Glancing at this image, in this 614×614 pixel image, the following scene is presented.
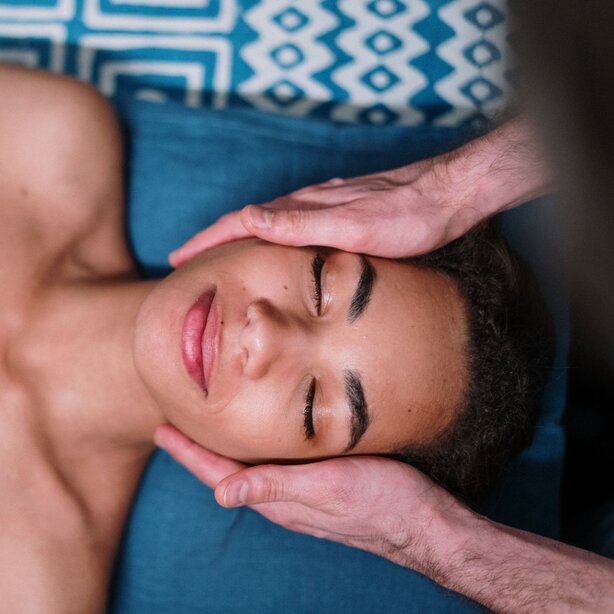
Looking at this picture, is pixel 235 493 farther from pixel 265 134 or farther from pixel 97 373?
pixel 265 134

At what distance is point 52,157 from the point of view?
1.63m

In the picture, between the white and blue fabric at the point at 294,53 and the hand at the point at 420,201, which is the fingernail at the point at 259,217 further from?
the white and blue fabric at the point at 294,53

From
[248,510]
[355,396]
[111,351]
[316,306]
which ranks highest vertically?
[316,306]

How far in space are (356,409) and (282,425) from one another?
0.14 metres

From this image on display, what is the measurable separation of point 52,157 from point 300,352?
82 centimetres

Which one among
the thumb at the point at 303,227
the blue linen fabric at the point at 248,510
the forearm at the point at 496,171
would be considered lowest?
the blue linen fabric at the point at 248,510

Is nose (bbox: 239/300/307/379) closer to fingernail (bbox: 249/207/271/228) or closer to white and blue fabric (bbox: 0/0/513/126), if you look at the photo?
fingernail (bbox: 249/207/271/228)

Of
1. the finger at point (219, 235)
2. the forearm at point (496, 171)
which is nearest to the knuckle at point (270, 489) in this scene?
the finger at point (219, 235)

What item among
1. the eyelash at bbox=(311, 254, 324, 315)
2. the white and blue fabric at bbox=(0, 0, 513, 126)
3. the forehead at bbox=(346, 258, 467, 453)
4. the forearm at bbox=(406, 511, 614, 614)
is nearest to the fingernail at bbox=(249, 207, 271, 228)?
the eyelash at bbox=(311, 254, 324, 315)

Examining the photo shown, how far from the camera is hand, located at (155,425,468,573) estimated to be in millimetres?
1284

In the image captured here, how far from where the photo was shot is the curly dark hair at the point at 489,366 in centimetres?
141

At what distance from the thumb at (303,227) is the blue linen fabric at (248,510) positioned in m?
0.54

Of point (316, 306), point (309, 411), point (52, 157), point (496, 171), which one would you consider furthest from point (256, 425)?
point (52, 157)

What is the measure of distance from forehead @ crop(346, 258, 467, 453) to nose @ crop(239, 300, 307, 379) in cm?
11
